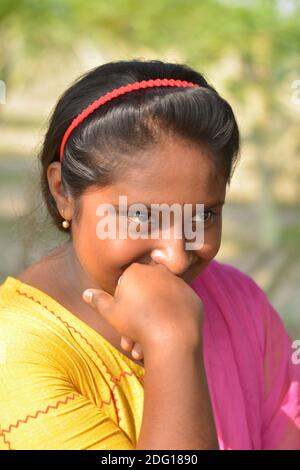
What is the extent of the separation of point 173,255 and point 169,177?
18 cm

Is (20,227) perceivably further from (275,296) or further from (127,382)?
(275,296)

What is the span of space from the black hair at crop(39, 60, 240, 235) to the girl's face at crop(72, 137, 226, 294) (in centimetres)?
3

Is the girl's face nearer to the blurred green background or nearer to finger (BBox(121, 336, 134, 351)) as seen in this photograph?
finger (BBox(121, 336, 134, 351))

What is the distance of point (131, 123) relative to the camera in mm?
2098

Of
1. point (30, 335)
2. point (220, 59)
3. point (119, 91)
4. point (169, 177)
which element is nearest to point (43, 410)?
point (30, 335)

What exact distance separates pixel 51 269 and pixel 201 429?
0.68 metres

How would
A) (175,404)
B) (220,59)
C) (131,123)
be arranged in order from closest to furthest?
(175,404) < (131,123) < (220,59)

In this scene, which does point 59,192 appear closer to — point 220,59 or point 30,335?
point 30,335

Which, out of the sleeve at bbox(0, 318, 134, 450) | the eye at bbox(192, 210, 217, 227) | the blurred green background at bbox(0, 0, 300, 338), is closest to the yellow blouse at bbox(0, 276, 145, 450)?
the sleeve at bbox(0, 318, 134, 450)

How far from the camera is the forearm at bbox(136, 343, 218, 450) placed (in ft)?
6.06

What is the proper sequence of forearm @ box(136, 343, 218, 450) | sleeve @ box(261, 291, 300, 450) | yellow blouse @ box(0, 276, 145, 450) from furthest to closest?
1. sleeve @ box(261, 291, 300, 450)
2. yellow blouse @ box(0, 276, 145, 450)
3. forearm @ box(136, 343, 218, 450)

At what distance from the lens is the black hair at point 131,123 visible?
2090 millimetres

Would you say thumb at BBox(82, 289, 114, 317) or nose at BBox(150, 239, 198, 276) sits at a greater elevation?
nose at BBox(150, 239, 198, 276)
